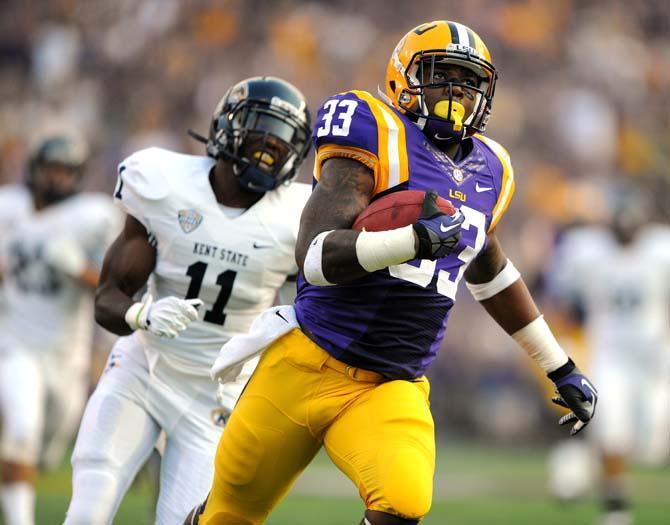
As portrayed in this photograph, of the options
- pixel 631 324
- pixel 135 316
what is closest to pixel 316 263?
pixel 135 316

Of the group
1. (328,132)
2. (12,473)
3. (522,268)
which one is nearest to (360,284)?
(328,132)

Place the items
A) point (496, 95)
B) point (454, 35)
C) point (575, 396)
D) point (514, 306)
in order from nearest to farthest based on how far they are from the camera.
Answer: point (454, 35) → point (575, 396) → point (514, 306) → point (496, 95)

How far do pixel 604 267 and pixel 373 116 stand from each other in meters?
5.22

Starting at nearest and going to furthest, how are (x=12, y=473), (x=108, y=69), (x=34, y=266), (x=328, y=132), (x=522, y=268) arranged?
(x=328, y=132) < (x=12, y=473) < (x=34, y=266) < (x=522, y=268) < (x=108, y=69)

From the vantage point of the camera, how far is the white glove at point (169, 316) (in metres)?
3.77

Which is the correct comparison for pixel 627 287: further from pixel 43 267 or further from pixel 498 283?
pixel 498 283

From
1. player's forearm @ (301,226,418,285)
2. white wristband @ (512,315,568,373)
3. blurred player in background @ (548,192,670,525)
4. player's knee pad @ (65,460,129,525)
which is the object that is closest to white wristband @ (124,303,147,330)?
player's knee pad @ (65,460,129,525)

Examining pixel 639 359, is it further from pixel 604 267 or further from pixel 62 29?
pixel 62 29

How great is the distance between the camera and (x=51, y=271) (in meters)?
6.42

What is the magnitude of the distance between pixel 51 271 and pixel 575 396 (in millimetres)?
3552

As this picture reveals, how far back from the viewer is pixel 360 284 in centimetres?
331

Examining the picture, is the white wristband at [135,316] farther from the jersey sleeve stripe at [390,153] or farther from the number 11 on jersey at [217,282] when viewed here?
the jersey sleeve stripe at [390,153]

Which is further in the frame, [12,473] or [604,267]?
[604,267]

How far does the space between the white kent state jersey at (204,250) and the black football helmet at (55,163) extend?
7.77ft
